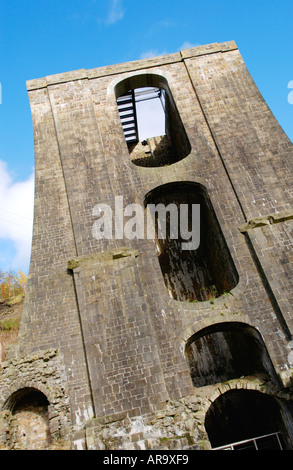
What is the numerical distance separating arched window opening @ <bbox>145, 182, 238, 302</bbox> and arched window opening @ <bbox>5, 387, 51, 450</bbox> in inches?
223

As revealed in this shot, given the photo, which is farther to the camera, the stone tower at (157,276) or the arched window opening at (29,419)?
the arched window opening at (29,419)

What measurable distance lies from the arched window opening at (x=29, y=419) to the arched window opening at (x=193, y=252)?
5.67 m

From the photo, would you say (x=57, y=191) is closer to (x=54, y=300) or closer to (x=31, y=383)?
(x=54, y=300)

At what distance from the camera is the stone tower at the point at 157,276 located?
8.03m

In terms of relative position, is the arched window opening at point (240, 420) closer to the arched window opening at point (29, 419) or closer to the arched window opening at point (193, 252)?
the arched window opening at point (193, 252)

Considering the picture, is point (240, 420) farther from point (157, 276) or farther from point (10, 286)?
point (10, 286)

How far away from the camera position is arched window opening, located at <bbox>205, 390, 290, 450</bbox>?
32.4 feet

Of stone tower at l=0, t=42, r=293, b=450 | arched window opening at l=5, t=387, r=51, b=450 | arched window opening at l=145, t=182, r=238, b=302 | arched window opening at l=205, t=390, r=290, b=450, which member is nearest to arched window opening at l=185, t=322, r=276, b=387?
stone tower at l=0, t=42, r=293, b=450

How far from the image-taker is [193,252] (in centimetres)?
1345

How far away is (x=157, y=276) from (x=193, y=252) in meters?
→ 4.24

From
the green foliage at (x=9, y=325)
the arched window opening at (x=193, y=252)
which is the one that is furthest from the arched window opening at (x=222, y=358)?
the green foliage at (x=9, y=325)

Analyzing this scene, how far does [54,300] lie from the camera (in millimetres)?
9305

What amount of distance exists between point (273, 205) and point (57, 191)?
261 inches

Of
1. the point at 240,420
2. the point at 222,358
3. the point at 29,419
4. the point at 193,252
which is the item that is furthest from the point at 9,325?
the point at 240,420
